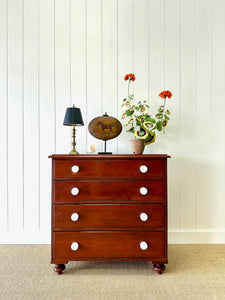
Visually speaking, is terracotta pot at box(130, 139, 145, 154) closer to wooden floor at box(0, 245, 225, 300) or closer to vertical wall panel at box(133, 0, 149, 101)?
vertical wall panel at box(133, 0, 149, 101)

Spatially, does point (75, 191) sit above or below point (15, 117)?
below

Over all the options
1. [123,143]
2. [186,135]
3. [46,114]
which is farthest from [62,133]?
[186,135]

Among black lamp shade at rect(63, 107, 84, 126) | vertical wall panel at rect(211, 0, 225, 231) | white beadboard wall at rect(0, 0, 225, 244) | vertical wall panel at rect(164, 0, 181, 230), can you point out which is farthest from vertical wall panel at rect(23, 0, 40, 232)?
vertical wall panel at rect(211, 0, 225, 231)

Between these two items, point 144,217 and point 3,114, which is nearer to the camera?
point 144,217

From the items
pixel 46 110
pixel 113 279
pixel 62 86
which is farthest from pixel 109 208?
pixel 62 86

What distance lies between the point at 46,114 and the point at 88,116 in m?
0.42

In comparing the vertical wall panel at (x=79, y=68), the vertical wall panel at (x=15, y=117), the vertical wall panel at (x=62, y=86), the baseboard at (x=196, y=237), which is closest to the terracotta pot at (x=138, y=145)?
the vertical wall panel at (x=79, y=68)

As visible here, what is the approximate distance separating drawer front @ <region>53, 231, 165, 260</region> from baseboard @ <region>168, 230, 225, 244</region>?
638 mm

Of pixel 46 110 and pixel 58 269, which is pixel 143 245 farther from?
pixel 46 110

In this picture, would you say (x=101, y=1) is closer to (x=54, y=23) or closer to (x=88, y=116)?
(x=54, y=23)

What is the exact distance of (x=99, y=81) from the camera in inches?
87.1

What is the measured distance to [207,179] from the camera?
7.32 ft

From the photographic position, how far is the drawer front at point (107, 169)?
5.34ft

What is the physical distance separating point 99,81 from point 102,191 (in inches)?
45.6
